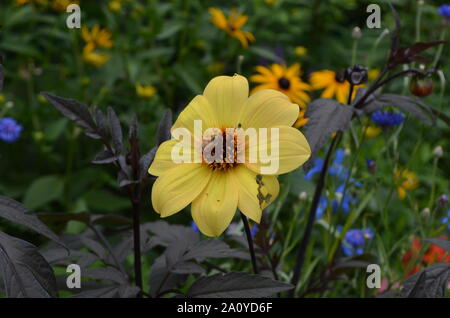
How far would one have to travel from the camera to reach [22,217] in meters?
0.72

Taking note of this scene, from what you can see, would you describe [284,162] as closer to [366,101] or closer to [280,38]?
[366,101]

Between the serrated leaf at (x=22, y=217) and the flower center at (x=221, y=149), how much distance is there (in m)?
0.19

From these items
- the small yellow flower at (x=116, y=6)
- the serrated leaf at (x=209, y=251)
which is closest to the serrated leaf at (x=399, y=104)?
the serrated leaf at (x=209, y=251)

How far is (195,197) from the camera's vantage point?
0.72 m

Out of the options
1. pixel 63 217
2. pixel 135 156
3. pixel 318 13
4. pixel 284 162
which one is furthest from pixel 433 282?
pixel 318 13

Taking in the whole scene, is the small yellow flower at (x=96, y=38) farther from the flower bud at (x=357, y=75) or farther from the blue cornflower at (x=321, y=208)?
the flower bud at (x=357, y=75)

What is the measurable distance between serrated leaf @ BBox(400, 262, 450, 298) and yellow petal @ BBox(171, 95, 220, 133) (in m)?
0.31

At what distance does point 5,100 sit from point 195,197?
4.34 feet

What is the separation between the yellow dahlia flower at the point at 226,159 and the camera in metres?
0.71

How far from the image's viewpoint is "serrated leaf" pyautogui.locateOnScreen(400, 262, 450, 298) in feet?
2.56

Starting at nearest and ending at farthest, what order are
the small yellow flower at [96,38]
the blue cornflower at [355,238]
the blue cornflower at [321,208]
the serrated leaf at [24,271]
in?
1. the serrated leaf at [24,271]
2. the blue cornflower at [355,238]
3. the blue cornflower at [321,208]
4. the small yellow flower at [96,38]

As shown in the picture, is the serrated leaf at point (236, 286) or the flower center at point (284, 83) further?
the flower center at point (284, 83)

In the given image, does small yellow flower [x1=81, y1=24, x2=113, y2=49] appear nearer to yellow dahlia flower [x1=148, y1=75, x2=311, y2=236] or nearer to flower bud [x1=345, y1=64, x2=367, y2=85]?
flower bud [x1=345, y1=64, x2=367, y2=85]
